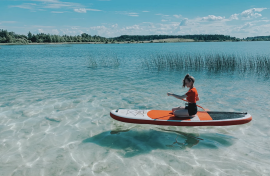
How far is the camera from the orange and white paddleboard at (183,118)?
5145 millimetres

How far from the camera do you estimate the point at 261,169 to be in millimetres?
4074

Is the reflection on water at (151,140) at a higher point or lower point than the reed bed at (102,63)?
lower

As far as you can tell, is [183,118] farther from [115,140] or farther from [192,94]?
[115,140]

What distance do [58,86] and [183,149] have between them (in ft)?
28.5

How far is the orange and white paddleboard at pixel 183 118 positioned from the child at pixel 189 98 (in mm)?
141

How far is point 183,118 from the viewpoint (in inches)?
210

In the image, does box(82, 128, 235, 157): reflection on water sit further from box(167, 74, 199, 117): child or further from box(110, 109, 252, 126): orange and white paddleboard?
box(167, 74, 199, 117): child

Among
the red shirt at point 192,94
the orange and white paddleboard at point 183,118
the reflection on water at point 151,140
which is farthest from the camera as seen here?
the orange and white paddleboard at point 183,118

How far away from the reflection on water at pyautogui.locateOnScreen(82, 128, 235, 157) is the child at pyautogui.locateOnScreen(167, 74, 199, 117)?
0.65 m

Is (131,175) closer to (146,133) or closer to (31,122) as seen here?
(146,133)

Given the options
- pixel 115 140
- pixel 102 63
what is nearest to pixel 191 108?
pixel 115 140

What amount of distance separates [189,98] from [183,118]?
625 mm

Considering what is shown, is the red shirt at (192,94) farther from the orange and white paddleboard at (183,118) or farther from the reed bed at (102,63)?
the reed bed at (102,63)

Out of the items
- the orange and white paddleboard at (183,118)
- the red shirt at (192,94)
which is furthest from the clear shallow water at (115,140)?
the red shirt at (192,94)
